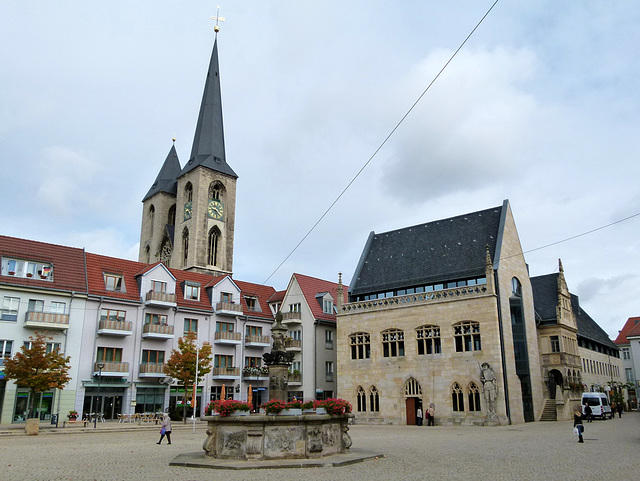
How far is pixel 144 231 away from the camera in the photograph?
8675cm

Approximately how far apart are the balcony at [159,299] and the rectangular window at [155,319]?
0.91 m

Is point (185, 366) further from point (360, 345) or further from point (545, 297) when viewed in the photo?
point (545, 297)

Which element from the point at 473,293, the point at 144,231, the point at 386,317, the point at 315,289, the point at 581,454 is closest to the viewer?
the point at 581,454

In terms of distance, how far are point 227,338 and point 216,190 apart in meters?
34.7

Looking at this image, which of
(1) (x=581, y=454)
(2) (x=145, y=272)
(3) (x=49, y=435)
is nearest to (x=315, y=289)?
(2) (x=145, y=272)

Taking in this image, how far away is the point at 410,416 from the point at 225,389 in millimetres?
16444

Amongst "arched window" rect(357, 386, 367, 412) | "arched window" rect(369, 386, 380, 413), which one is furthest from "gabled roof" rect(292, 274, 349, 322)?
"arched window" rect(369, 386, 380, 413)

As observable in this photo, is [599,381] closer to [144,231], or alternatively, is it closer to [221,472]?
[221,472]

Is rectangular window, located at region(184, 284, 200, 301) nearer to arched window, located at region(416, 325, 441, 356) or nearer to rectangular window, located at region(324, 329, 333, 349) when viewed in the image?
rectangular window, located at region(324, 329, 333, 349)

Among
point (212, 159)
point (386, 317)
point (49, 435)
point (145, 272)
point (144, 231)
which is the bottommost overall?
point (49, 435)

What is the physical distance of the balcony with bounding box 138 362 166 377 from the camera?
41812 mm

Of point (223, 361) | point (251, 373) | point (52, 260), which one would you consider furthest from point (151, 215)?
point (52, 260)

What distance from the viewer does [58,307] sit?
128 ft

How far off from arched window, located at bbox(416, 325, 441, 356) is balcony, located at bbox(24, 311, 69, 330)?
961 inches
